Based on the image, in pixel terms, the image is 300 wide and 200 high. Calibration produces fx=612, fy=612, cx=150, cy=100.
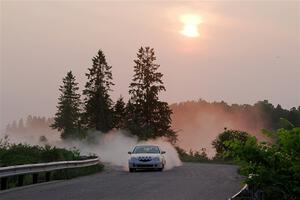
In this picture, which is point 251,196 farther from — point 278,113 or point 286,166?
point 278,113

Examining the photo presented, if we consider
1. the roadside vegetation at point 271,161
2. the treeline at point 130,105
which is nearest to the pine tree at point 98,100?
the treeline at point 130,105

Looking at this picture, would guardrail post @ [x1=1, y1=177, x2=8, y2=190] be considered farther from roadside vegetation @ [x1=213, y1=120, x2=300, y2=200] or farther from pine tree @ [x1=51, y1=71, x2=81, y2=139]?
pine tree @ [x1=51, y1=71, x2=81, y2=139]

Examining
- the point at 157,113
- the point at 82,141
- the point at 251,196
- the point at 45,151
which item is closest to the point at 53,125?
the point at 157,113

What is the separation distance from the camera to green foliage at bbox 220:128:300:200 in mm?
6355

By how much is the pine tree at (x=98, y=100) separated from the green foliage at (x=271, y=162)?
8493 centimetres

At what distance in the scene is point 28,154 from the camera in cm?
2781

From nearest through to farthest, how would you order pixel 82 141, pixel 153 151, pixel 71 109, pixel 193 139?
pixel 153 151, pixel 82 141, pixel 71 109, pixel 193 139

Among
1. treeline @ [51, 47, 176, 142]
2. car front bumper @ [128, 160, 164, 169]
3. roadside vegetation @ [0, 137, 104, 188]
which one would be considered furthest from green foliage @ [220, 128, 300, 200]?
treeline @ [51, 47, 176, 142]

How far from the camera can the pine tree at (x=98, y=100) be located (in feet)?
301

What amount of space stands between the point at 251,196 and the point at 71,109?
95.5m

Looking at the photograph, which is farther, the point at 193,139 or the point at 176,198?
the point at 193,139

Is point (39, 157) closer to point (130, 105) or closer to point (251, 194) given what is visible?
point (251, 194)

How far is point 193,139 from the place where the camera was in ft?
595

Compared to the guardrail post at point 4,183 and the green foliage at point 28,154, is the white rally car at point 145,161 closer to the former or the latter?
the green foliage at point 28,154
